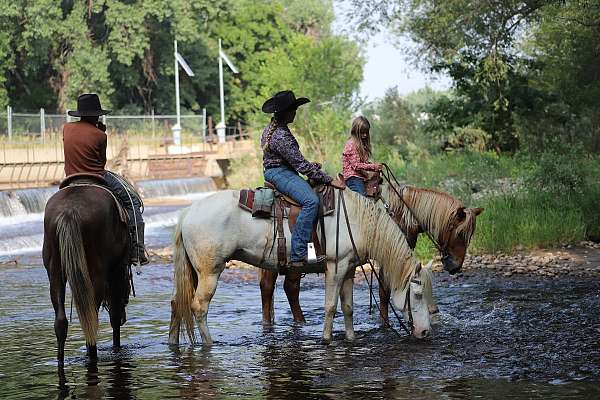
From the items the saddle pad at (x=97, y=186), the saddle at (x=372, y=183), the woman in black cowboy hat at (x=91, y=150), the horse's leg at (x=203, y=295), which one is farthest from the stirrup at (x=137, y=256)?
the saddle at (x=372, y=183)

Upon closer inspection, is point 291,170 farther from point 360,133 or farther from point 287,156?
point 360,133

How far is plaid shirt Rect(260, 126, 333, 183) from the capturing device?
31.6 feet

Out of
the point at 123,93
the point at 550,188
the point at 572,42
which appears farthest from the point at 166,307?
the point at 123,93

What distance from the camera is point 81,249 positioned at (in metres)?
8.55

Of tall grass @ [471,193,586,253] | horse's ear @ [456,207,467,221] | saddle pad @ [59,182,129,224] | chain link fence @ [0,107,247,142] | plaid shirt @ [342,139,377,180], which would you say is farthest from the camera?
chain link fence @ [0,107,247,142]

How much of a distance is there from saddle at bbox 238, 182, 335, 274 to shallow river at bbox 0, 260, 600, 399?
0.96m

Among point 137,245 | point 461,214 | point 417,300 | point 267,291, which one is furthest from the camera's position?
point 267,291

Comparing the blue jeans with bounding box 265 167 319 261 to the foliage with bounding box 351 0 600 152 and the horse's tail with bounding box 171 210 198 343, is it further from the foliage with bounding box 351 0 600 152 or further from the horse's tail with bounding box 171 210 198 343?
the foliage with bounding box 351 0 600 152

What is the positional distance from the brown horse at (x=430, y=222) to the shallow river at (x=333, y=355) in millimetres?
490

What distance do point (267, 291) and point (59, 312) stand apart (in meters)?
2.97

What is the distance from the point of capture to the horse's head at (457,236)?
1059cm

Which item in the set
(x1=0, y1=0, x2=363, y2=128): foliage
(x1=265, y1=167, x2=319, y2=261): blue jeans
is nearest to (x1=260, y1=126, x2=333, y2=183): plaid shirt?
(x1=265, y1=167, x2=319, y2=261): blue jeans

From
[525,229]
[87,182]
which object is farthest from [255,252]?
[525,229]

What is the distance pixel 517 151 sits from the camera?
2975 cm
